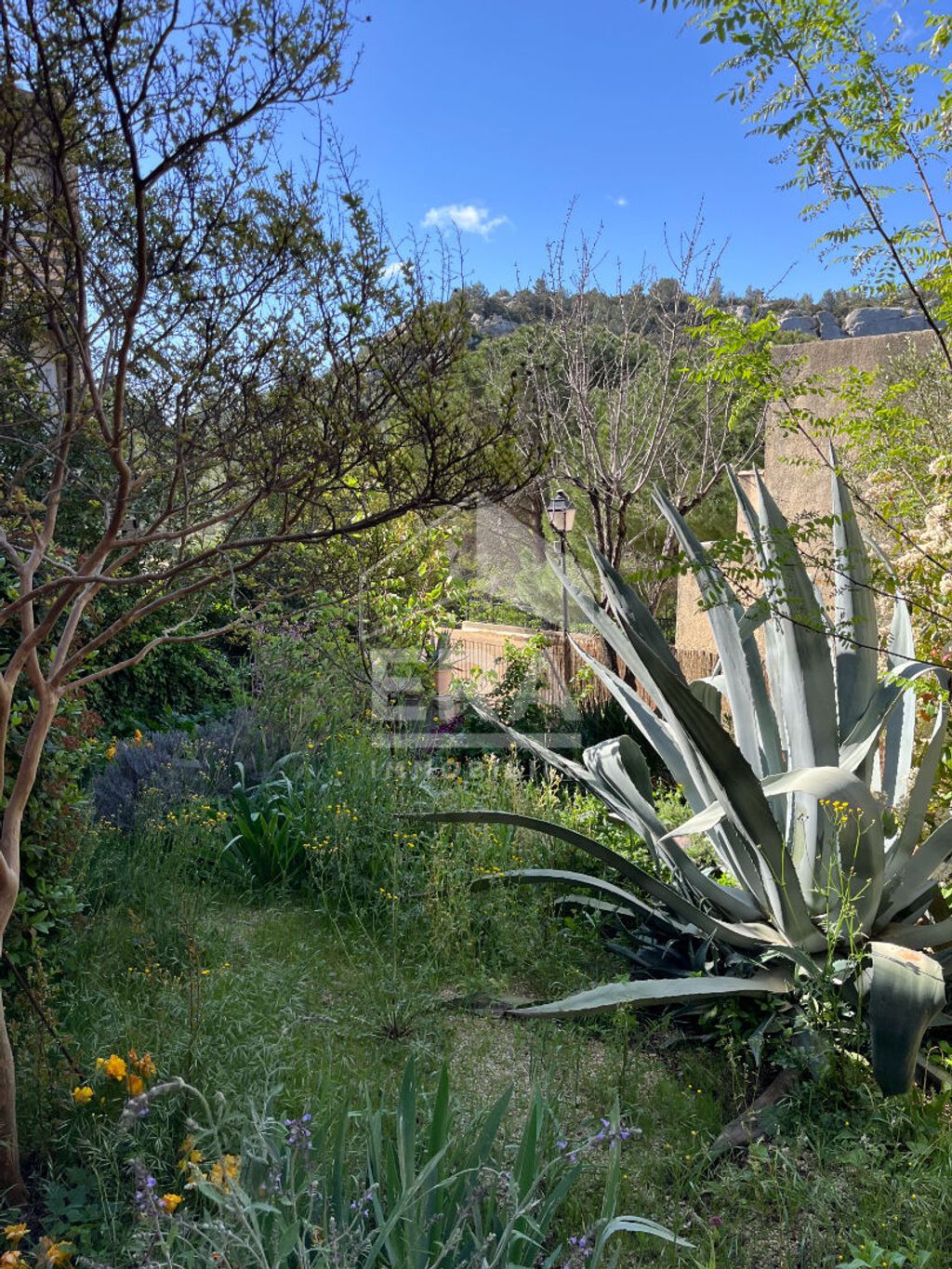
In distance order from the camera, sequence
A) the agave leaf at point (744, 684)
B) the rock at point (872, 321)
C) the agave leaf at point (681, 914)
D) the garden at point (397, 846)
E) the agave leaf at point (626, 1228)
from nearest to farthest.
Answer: the agave leaf at point (626, 1228) < the garden at point (397, 846) < the agave leaf at point (681, 914) < the agave leaf at point (744, 684) < the rock at point (872, 321)

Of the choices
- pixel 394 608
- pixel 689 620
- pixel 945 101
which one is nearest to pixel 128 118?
pixel 945 101

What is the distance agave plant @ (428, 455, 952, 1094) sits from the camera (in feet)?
8.59

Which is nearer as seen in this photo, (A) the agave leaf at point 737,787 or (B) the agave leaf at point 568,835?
(A) the agave leaf at point 737,787

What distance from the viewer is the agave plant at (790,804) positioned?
2617mm

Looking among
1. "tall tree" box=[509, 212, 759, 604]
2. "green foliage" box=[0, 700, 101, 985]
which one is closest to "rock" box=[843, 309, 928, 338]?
"tall tree" box=[509, 212, 759, 604]

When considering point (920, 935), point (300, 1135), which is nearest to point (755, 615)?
point (920, 935)

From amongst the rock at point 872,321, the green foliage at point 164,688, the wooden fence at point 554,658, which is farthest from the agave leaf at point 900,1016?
the rock at point 872,321

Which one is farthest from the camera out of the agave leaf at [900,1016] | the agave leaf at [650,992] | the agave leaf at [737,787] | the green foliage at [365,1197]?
the agave leaf at [737,787]

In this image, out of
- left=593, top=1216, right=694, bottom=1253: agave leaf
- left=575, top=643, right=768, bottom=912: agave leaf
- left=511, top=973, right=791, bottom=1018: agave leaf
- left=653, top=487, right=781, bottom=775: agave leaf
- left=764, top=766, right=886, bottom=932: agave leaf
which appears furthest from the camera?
left=653, top=487, right=781, bottom=775: agave leaf

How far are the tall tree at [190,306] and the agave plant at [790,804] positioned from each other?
1.08 metres

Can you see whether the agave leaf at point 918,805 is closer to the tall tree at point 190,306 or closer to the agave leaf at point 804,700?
the agave leaf at point 804,700

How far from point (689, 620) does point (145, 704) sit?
5.64 meters

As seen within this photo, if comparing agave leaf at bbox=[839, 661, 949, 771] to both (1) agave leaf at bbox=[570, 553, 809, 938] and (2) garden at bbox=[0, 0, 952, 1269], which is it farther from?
(1) agave leaf at bbox=[570, 553, 809, 938]

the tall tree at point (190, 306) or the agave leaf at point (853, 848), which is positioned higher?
the tall tree at point (190, 306)
